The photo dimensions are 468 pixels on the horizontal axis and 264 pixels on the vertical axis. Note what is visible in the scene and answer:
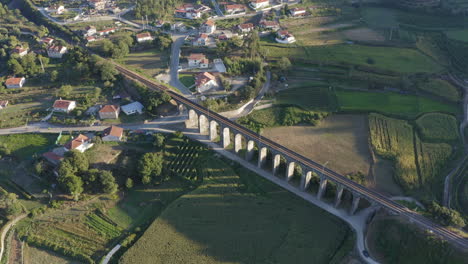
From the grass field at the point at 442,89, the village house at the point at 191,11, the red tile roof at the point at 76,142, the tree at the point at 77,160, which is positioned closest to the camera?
the tree at the point at 77,160

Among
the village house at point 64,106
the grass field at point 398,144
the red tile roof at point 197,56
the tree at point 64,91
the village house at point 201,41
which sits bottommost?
the grass field at point 398,144

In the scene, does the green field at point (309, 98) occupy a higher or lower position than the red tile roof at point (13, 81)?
lower

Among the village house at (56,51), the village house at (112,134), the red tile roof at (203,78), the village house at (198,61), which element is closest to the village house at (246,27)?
the village house at (198,61)

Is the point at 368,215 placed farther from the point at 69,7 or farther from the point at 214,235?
the point at 69,7

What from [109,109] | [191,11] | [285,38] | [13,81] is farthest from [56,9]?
[285,38]

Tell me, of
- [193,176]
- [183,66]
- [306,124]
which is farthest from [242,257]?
[183,66]

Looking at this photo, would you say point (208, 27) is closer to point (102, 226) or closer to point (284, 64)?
point (284, 64)

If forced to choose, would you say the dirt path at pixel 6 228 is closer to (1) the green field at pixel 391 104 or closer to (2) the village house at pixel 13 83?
(2) the village house at pixel 13 83
